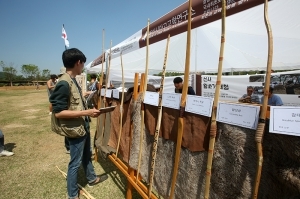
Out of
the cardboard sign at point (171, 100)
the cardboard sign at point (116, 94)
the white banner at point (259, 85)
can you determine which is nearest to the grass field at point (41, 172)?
the cardboard sign at point (116, 94)

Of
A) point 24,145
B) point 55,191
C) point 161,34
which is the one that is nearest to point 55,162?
point 55,191

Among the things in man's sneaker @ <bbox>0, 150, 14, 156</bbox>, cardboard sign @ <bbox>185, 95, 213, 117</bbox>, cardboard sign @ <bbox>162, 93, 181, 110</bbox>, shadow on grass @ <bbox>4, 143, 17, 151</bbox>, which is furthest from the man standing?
shadow on grass @ <bbox>4, 143, 17, 151</bbox>

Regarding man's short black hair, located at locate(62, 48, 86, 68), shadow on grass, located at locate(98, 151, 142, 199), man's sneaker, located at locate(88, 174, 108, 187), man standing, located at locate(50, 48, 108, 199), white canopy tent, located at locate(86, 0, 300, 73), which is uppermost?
white canopy tent, located at locate(86, 0, 300, 73)

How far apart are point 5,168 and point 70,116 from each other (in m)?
2.48

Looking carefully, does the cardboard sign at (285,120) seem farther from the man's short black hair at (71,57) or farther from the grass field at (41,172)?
the grass field at (41,172)

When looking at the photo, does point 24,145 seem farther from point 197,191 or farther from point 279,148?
point 279,148

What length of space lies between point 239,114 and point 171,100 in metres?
0.57

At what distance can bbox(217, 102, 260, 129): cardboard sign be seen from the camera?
94 cm

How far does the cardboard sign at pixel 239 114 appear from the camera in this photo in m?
0.94

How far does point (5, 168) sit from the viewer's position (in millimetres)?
3324

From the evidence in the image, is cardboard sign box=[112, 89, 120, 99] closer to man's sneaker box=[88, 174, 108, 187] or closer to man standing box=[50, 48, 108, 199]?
man standing box=[50, 48, 108, 199]

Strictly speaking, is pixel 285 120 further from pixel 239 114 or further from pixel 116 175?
pixel 116 175

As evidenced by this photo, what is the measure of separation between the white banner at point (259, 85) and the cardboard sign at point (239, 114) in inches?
149

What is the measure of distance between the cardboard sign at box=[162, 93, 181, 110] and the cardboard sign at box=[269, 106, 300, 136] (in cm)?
66
